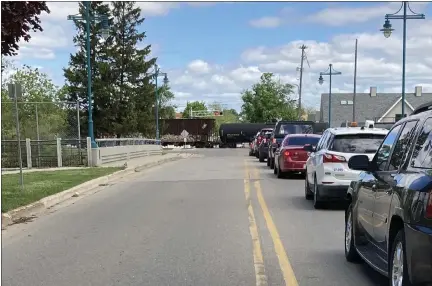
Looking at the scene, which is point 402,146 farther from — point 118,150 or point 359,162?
point 118,150

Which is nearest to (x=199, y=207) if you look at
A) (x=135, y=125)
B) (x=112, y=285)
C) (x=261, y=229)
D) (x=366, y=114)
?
(x=261, y=229)

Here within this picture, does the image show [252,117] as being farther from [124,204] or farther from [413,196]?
[413,196]

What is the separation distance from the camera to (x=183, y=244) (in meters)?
8.53

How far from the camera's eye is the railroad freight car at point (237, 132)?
7050cm

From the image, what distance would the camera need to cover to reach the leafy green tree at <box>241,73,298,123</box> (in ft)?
297

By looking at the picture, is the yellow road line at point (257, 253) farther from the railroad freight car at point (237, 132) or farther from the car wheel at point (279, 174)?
the railroad freight car at point (237, 132)

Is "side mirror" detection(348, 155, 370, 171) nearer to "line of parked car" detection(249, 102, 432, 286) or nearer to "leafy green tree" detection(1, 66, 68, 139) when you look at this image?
"line of parked car" detection(249, 102, 432, 286)

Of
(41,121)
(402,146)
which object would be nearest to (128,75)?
(41,121)

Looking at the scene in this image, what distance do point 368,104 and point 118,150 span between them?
2206 inches

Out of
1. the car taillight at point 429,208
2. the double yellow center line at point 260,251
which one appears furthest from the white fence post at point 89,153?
the car taillight at point 429,208

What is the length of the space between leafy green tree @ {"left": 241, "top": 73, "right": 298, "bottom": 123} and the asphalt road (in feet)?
251

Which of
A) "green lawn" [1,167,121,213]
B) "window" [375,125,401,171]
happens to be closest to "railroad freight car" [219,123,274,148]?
"green lawn" [1,167,121,213]

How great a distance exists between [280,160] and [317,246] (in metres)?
11.8

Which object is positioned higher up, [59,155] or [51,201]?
[59,155]
